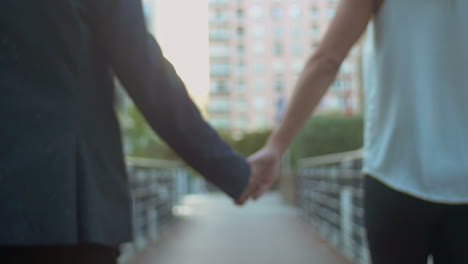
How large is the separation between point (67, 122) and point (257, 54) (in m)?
52.9

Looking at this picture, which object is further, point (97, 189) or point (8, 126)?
point (97, 189)

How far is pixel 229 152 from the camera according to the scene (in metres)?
1.32

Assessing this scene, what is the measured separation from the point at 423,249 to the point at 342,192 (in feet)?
15.4

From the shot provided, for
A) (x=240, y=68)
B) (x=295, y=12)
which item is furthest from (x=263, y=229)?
(x=295, y=12)

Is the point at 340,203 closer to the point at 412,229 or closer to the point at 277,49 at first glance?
the point at 412,229

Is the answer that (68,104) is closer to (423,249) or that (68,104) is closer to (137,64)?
(137,64)

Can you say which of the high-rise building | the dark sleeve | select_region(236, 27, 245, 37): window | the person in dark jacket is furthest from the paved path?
select_region(236, 27, 245, 37): window

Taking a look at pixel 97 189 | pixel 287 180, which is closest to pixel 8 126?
pixel 97 189

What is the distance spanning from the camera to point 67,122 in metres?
0.96

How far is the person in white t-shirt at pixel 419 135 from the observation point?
104 cm

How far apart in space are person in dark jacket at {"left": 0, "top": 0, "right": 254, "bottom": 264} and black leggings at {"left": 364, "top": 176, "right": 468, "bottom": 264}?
0.58 m

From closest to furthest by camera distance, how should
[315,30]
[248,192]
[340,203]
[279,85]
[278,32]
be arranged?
[248,192]
[340,203]
[279,85]
[278,32]
[315,30]

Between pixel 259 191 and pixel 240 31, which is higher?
pixel 240 31

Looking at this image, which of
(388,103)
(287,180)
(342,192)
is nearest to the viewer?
(388,103)
